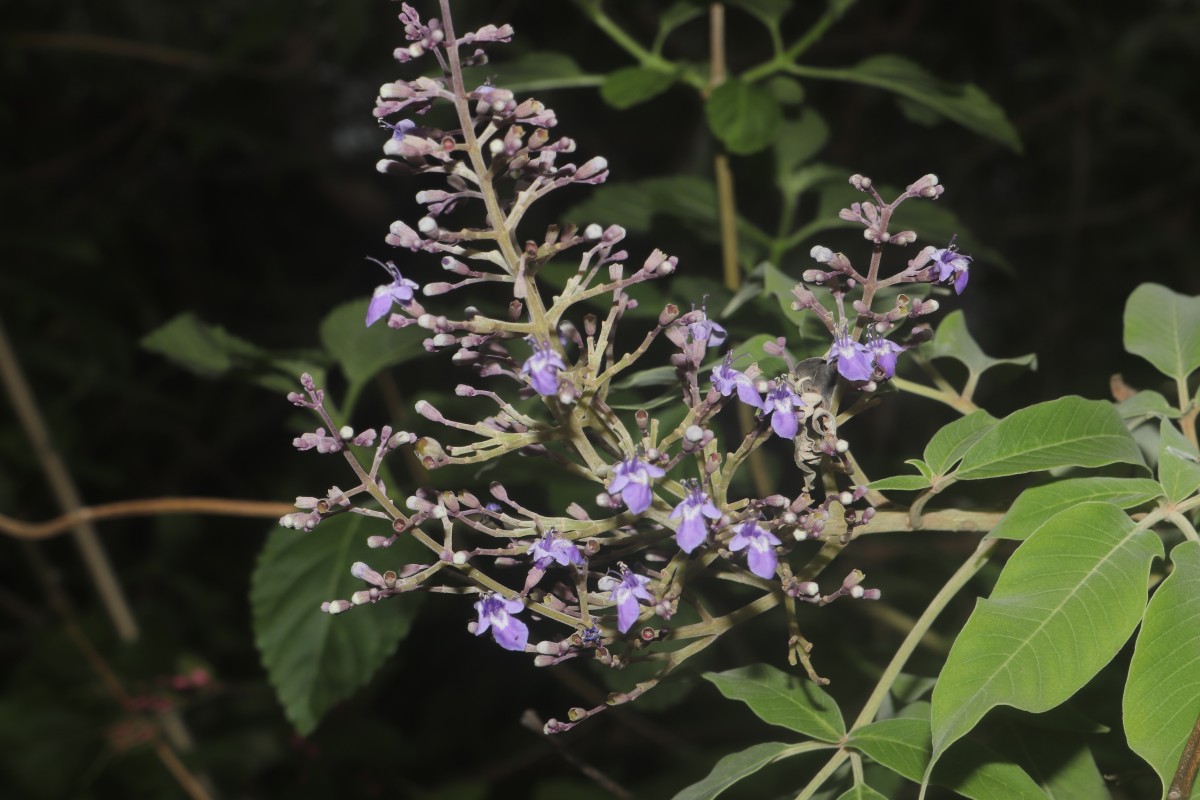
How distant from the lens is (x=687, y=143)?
11.8 feet

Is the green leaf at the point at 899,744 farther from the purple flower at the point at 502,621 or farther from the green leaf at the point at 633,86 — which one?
the green leaf at the point at 633,86

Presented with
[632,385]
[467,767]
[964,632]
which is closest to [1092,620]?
[964,632]

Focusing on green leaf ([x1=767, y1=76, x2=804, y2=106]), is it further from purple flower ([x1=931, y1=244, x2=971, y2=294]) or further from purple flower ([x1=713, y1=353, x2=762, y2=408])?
purple flower ([x1=713, y1=353, x2=762, y2=408])

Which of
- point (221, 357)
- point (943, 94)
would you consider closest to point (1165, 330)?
point (943, 94)

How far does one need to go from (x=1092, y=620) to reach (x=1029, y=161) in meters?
3.82

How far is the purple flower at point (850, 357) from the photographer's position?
41.9 inches

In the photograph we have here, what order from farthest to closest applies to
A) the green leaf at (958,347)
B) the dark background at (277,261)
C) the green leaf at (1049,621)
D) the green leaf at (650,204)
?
the dark background at (277,261) < the green leaf at (650,204) < the green leaf at (958,347) < the green leaf at (1049,621)

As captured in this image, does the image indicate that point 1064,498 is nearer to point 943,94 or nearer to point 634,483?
point 634,483

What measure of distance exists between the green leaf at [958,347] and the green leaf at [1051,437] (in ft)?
1.08

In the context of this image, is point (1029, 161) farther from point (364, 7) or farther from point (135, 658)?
point (135, 658)

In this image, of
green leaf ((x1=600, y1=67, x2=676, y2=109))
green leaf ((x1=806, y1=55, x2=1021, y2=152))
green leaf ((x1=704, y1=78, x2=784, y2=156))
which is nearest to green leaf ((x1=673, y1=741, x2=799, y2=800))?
green leaf ((x1=704, y1=78, x2=784, y2=156))

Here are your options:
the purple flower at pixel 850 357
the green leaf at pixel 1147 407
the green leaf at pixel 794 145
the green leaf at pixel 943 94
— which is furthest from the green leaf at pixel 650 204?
the purple flower at pixel 850 357

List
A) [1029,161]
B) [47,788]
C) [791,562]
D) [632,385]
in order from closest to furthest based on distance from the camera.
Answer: [632,385]
[791,562]
[47,788]
[1029,161]

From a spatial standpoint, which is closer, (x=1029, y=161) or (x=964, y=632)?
(x=964, y=632)
